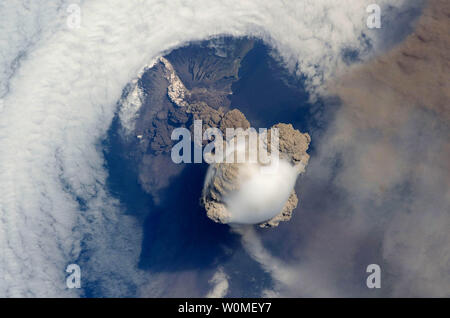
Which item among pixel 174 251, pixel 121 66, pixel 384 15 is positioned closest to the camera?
pixel 384 15

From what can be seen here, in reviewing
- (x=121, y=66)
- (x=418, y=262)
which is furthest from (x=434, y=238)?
(x=121, y=66)

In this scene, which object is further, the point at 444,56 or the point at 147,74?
the point at 147,74

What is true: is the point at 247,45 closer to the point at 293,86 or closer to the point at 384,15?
the point at 293,86

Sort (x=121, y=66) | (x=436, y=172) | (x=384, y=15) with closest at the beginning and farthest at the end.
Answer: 1. (x=436, y=172)
2. (x=384, y=15)
3. (x=121, y=66)

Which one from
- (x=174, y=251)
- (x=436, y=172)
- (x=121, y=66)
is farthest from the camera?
(x=121, y=66)

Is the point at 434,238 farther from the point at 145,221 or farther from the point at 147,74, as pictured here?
the point at 147,74

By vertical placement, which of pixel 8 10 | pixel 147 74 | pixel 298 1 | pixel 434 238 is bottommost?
pixel 434 238

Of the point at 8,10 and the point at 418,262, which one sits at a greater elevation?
the point at 8,10

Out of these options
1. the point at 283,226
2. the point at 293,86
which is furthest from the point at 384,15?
the point at 283,226

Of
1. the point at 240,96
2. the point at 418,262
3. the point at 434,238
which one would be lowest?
the point at 418,262
